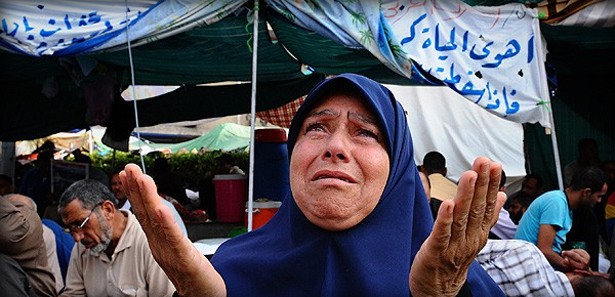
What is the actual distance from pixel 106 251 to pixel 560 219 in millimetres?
2749

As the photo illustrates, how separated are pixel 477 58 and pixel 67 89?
5.70 m

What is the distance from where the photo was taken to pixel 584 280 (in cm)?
340

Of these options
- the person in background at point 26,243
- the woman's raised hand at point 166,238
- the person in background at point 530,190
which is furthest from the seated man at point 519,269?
the person in background at point 530,190

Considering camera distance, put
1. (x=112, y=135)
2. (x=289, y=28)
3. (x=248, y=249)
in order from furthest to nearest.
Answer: (x=112, y=135) < (x=289, y=28) < (x=248, y=249)

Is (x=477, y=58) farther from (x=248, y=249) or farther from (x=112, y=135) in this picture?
(x=112, y=135)

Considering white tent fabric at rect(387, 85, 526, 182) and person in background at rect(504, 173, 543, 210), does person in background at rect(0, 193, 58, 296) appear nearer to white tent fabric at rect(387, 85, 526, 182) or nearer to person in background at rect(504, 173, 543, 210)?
person in background at rect(504, 173, 543, 210)

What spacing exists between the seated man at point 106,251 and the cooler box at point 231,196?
2477 millimetres

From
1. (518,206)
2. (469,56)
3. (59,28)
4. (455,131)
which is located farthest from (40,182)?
(455,131)

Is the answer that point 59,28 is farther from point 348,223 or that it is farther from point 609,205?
point 609,205

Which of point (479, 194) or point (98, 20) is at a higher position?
point (98, 20)

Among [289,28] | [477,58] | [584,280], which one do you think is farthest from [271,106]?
[584,280]

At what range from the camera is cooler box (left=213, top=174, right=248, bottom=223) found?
640 cm

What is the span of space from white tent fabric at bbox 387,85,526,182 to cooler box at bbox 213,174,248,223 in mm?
5843

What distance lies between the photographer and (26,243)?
146 inches
